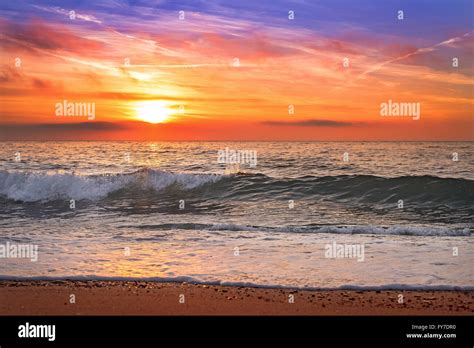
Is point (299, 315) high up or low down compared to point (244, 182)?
down

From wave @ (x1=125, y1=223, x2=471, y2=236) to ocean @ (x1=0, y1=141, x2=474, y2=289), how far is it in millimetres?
33

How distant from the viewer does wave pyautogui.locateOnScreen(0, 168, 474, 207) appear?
20.7 metres

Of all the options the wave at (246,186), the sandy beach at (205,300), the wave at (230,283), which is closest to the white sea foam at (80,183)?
the wave at (246,186)

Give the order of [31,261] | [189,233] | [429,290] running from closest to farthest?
[429,290] → [31,261] → [189,233]

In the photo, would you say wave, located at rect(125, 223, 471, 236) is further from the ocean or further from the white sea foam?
the white sea foam

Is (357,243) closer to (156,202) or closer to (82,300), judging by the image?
(82,300)

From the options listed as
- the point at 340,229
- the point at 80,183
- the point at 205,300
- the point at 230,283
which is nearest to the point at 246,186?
the point at 80,183

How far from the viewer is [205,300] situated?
7.11 metres

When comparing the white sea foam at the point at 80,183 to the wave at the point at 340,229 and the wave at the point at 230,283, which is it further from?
the wave at the point at 230,283

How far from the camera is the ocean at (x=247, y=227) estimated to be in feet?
28.4

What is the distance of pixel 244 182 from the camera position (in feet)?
78.4

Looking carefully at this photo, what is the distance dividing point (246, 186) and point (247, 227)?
927 cm

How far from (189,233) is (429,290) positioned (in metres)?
6.73

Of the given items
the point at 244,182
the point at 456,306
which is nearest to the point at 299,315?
the point at 456,306
